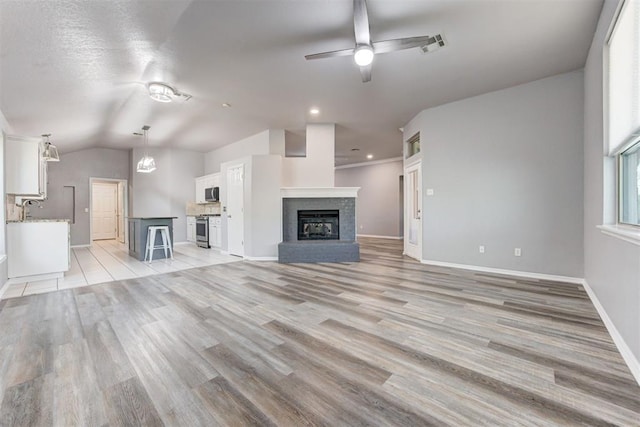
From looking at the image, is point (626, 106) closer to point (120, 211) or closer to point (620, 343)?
point (620, 343)

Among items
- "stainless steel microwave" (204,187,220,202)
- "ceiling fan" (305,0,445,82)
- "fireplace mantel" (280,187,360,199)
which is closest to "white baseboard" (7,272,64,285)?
"stainless steel microwave" (204,187,220,202)

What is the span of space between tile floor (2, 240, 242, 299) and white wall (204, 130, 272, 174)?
2719 mm

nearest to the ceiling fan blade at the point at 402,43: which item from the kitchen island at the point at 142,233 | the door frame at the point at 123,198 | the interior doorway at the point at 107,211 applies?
the kitchen island at the point at 142,233

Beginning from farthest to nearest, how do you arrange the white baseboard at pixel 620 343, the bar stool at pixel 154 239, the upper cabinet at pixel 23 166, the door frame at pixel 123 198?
the door frame at pixel 123 198 < the bar stool at pixel 154 239 < the upper cabinet at pixel 23 166 < the white baseboard at pixel 620 343

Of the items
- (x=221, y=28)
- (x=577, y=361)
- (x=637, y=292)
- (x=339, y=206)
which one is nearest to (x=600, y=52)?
(x=637, y=292)

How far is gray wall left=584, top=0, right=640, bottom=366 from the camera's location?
1.85 m

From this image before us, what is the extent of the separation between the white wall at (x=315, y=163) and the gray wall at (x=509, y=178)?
1.99 metres

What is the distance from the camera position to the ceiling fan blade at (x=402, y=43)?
2.46 meters

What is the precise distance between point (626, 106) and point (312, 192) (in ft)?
14.8

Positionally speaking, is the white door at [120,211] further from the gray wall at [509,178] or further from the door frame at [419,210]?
the gray wall at [509,178]

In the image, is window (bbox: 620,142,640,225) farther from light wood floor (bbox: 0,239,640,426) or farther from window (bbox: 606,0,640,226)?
light wood floor (bbox: 0,239,640,426)

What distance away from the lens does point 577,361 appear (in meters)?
1.84

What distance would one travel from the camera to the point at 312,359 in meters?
1.87

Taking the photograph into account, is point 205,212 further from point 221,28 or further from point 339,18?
point 339,18
